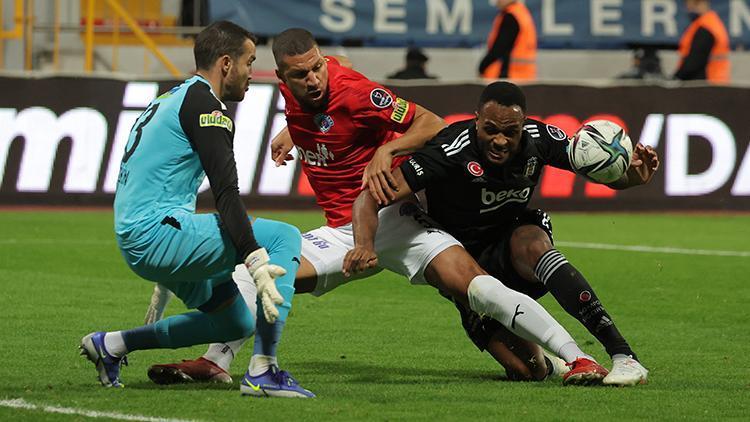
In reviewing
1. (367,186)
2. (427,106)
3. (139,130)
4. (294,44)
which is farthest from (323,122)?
(427,106)

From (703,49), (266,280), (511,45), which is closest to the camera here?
(266,280)

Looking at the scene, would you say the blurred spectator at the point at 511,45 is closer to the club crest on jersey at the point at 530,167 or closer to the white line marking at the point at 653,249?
the white line marking at the point at 653,249

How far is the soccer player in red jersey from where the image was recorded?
666 cm

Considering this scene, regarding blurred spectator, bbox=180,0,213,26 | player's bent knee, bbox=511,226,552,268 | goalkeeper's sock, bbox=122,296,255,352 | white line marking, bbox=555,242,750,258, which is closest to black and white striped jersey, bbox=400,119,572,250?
player's bent knee, bbox=511,226,552,268

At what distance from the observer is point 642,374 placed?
6629mm

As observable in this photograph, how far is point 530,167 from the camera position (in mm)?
6984

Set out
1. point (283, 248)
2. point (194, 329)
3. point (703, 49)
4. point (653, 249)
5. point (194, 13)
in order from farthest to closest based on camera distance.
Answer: point (194, 13) → point (703, 49) → point (653, 249) → point (194, 329) → point (283, 248)

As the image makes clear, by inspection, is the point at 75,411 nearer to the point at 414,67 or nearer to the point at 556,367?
the point at 556,367

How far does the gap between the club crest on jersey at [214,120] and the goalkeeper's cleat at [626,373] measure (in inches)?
83.9

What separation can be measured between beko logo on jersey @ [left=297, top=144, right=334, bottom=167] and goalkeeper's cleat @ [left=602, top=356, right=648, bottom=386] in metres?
1.90

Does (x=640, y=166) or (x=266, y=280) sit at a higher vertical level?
(x=640, y=166)

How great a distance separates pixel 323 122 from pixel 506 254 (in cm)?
119

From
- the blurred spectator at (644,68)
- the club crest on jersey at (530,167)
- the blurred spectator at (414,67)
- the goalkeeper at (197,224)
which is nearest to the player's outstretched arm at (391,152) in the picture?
the club crest on jersey at (530,167)

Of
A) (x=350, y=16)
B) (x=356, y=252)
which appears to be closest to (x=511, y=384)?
(x=356, y=252)
